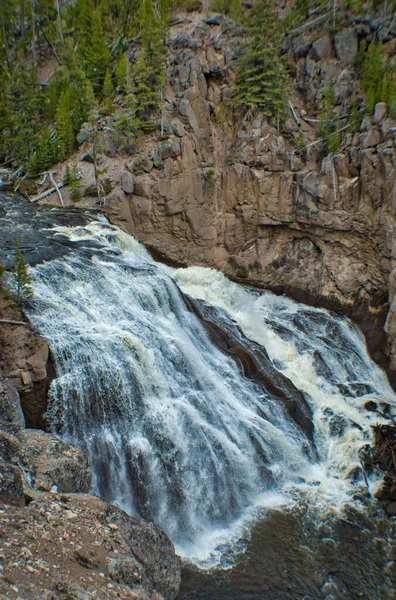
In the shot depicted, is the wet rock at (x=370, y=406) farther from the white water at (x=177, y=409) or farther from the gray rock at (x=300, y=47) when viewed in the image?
the gray rock at (x=300, y=47)

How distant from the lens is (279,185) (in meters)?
24.1

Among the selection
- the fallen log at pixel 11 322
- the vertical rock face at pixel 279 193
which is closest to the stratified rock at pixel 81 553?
the fallen log at pixel 11 322

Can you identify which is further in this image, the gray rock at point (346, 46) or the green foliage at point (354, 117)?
the gray rock at point (346, 46)

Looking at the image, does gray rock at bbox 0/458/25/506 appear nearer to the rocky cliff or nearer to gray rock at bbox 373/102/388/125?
the rocky cliff

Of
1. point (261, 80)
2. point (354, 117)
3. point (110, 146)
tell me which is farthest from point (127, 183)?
point (354, 117)

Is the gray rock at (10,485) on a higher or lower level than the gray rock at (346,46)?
lower

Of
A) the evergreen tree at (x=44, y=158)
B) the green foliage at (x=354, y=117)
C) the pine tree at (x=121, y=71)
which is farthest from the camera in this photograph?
the pine tree at (x=121, y=71)

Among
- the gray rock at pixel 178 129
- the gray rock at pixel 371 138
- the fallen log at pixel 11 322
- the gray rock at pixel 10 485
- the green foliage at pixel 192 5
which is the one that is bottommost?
the gray rock at pixel 10 485

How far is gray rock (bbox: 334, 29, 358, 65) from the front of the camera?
27094mm

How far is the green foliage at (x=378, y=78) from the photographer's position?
72.6 ft

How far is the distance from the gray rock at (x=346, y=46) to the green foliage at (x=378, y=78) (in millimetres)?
1164

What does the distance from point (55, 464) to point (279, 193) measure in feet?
64.4

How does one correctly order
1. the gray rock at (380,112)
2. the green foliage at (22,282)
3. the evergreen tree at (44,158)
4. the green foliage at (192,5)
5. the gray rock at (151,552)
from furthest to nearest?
the green foliage at (192,5) < the evergreen tree at (44,158) < the gray rock at (380,112) < the green foliage at (22,282) < the gray rock at (151,552)

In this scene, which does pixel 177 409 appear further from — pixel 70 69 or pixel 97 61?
pixel 70 69
